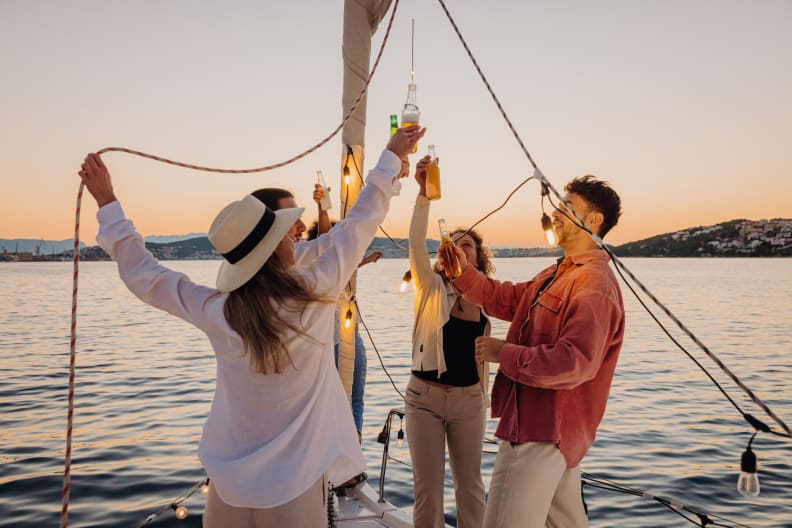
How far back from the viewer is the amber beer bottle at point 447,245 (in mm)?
2982

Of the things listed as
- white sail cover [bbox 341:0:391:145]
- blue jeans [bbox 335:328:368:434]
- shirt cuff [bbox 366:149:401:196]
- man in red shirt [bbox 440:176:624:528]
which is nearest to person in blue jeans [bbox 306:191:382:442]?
blue jeans [bbox 335:328:368:434]

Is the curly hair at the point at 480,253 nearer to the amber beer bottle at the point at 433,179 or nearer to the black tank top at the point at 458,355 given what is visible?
the black tank top at the point at 458,355

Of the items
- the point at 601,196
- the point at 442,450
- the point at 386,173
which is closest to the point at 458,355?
the point at 442,450

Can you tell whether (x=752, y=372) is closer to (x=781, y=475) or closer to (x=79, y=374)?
(x=781, y=475)

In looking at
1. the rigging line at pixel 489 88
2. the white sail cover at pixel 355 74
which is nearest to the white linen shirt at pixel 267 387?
the rigging line at pixel 489 88

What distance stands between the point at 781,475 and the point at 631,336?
1402 cm

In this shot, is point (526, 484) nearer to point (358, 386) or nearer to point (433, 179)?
point (433, 179)

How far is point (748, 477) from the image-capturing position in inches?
77.2

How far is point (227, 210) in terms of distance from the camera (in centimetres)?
169

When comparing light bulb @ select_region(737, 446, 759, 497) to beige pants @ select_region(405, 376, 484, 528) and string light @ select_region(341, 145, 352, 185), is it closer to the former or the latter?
beige pants @ select_region(405, 376, 484, 528)

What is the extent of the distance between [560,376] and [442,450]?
56.8 inches

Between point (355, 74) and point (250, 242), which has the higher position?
point (355, 74)

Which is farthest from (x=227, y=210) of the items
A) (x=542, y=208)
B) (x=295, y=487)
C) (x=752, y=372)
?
(x=752, y=372)

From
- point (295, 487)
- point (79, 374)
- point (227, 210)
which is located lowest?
point (79, 374)
